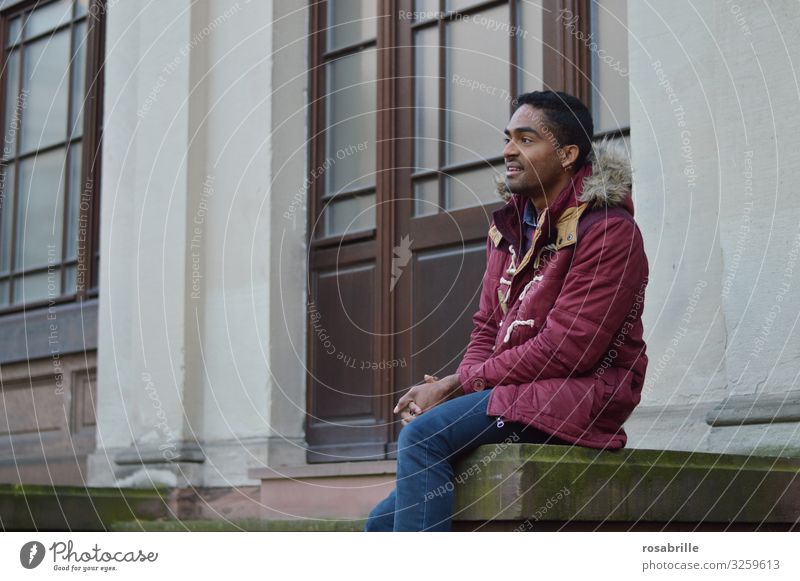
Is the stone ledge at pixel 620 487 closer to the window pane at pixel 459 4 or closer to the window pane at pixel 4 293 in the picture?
the window pane at pixel 459 4

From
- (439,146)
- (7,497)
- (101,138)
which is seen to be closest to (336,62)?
(439,146)

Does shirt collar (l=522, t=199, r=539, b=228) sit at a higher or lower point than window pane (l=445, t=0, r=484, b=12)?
lower

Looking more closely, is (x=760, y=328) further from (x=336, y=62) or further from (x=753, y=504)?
(x=336, y=62)

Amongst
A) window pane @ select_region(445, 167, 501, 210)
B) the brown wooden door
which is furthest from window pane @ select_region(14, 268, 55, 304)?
window pane @ select_region(445, 167, 501, 210)

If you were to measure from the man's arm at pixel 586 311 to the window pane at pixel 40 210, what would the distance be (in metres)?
6.29

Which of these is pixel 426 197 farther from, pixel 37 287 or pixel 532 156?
pixel 37 287

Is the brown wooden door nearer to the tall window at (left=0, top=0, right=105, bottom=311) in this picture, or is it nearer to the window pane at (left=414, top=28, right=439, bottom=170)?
the window pane at (left=414, top=28, right=439, bottom=170)

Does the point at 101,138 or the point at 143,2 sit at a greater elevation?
the point at 143,2

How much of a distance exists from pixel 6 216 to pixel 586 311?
7307 mm

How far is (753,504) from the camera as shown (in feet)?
14.4

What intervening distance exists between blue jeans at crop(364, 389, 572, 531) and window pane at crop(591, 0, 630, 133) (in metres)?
2.67

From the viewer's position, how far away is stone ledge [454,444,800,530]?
3781 millimetres

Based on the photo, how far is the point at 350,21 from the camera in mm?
7789

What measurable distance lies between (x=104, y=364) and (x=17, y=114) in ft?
9.43
